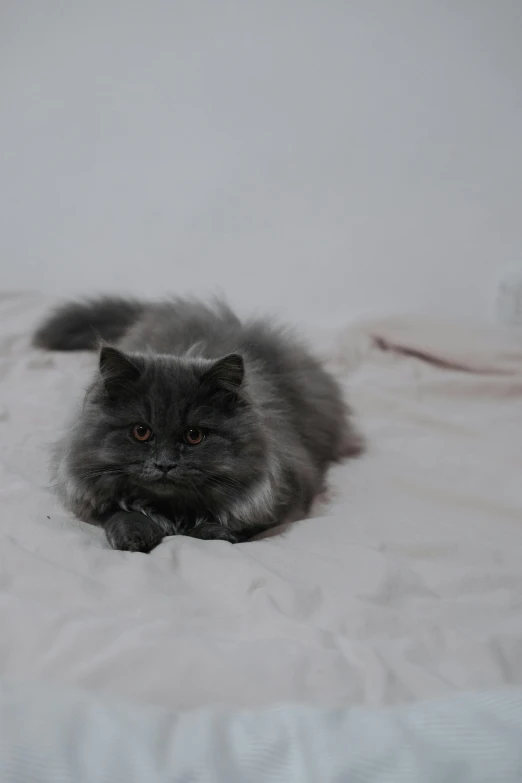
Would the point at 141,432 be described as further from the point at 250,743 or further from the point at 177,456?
the point at 250,743

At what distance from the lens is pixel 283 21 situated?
322cm

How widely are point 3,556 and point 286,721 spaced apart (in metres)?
0.68

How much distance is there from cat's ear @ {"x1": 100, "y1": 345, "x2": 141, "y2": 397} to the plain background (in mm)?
1944

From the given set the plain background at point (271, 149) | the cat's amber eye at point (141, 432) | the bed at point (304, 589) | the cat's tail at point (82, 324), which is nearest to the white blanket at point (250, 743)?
the bed at point (304, 589)

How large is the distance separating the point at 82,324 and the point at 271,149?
4.12 ft

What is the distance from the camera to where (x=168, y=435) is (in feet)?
5.22

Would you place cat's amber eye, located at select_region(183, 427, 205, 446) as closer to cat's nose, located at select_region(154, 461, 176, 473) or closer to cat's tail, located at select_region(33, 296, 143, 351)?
cat's nose, located at select_region(154, 461, 176, 473)

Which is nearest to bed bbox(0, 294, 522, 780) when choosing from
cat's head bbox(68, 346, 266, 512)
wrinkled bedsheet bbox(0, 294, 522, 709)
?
wrinkled bedsheet bbox(0, 294, 522, 709)

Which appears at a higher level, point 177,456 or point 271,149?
point 271,149

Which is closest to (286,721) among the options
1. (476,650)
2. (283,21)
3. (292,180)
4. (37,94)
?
(476,650)

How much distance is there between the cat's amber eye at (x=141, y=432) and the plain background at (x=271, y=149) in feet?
6.55

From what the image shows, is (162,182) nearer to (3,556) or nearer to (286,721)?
(3,556)

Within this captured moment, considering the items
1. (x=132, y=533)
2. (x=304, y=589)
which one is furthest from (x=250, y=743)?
(x=132, y=533)

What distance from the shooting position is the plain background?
321 centimetres
